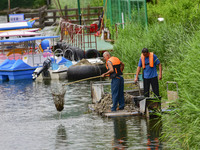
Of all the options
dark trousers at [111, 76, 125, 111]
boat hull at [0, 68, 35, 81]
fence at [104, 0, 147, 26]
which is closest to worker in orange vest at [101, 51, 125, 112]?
dark trousers at [111, 76, 125, 111]

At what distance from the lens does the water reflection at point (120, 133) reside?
11.8 meters

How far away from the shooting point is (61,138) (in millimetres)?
12969

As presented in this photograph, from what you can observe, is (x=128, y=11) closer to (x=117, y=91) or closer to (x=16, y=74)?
(x=16, y=74)

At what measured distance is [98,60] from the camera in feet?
92.0

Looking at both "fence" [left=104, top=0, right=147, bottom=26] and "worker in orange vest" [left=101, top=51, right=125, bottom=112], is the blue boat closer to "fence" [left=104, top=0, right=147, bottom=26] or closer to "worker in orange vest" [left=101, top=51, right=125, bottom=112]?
"fence" [left=104, top=0, right=147, bottom=26]

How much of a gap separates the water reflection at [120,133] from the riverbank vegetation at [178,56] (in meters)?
1.01

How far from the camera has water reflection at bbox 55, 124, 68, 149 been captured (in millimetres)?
12141

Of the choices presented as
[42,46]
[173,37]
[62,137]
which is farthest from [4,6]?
[62,137]

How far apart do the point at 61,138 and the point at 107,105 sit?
11.5 feet

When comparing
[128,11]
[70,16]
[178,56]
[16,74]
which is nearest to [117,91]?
[178,56]

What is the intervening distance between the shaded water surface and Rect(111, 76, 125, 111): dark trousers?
66cm

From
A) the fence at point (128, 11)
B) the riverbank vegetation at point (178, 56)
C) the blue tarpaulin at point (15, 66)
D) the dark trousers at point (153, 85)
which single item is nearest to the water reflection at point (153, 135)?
the riverbank vegetation at point (178, 56)

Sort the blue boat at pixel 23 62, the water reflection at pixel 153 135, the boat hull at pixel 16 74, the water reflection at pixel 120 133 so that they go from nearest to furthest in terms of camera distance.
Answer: the water reflection at pixel 153 135 → the water reflection at pixel 120 133 → the boat hull at pixel 16 74 → the blue boat at pixel 23 62

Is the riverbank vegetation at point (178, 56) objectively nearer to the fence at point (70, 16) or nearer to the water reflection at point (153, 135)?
the water reflection at point (153, 135)
